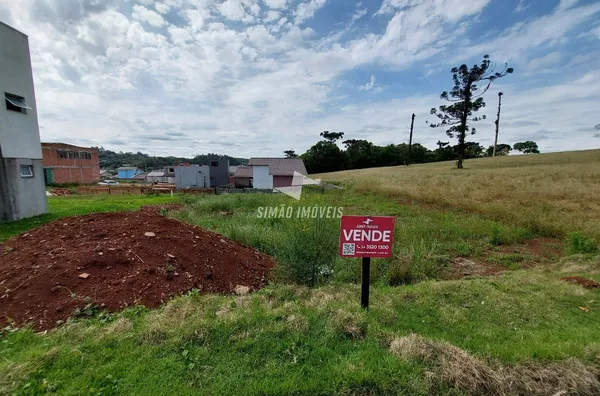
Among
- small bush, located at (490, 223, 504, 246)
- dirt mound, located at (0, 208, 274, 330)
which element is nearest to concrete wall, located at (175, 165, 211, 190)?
dirt mound, located at (0, 208, 274, 330)

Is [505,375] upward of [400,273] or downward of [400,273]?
upward

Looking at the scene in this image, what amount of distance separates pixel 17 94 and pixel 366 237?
13289 millimetres

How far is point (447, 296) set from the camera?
137 inches

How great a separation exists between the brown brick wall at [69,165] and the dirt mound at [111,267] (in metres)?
40.0

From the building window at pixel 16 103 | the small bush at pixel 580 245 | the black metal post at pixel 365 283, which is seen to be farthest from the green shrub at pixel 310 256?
the building window at pixel 16 103

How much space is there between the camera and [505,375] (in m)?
1.96

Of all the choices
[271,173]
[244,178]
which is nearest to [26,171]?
[271,173]

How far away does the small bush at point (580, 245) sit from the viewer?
232 inches

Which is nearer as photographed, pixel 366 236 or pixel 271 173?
pixel 366 236

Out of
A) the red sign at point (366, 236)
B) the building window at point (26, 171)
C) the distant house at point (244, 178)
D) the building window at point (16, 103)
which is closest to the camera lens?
the red sign at point (366, 236)

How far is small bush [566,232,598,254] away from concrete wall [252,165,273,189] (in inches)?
1174

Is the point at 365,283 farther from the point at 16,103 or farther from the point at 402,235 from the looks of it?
the point at 16,103

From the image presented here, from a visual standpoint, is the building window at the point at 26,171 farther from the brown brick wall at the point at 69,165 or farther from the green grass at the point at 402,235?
the brown brick wall at the point at 69,165

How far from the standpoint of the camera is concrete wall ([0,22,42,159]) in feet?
29.3
